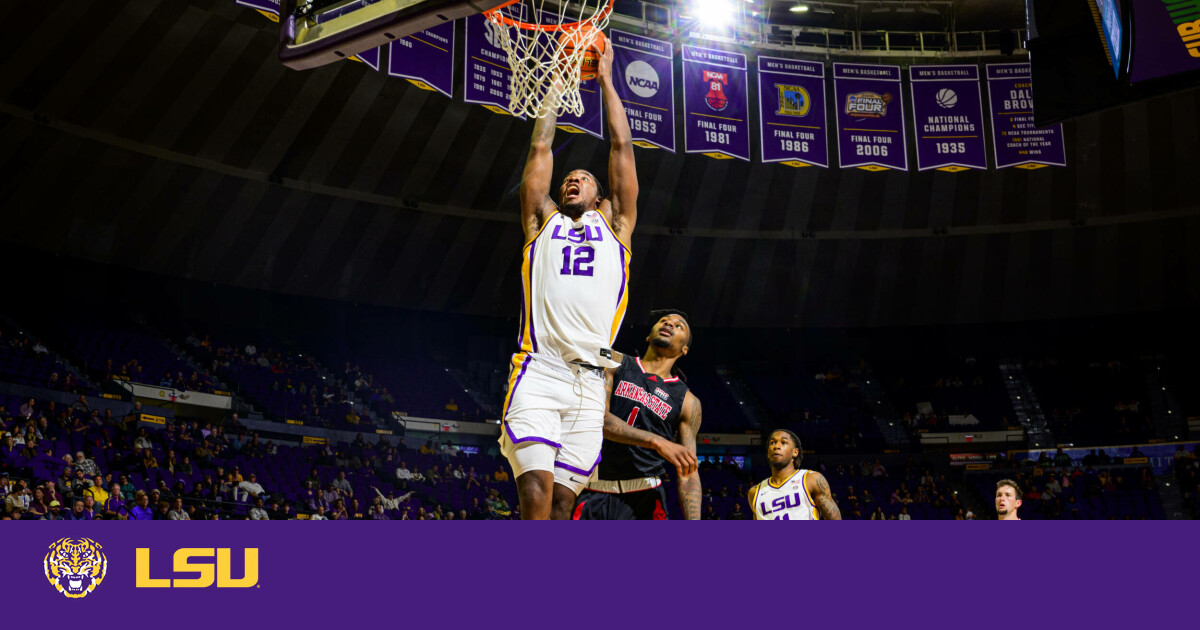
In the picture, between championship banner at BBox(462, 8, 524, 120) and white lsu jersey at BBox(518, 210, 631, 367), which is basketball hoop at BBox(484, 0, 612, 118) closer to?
white lsu jersey at BBox(518, 210, 631, 367)

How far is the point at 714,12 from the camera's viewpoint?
1817 centimetres

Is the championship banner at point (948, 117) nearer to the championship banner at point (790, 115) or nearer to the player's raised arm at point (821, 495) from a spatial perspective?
the championship banner at point (790, 115)

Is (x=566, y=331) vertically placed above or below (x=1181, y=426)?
below

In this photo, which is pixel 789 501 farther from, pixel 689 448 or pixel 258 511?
pixel 258 511

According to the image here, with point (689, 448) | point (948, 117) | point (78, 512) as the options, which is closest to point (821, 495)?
point (689, 448)

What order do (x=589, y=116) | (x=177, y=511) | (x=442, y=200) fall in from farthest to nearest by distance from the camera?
1. (x=442, y=200)
2. (x=589, y=116)
3. (x=177, y=511)

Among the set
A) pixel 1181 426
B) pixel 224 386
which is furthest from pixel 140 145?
pixel 1181 426

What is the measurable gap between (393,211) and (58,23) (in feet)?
25.0

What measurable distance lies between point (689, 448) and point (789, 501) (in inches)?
65.3

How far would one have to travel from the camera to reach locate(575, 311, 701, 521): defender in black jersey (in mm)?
5449

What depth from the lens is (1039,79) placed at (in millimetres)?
6957

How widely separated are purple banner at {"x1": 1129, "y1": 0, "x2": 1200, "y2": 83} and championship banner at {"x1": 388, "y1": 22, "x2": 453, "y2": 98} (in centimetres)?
968
